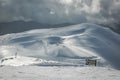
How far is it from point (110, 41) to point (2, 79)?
13320cm

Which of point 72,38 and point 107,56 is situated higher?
point 72,38

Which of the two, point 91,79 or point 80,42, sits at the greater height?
point 80,42

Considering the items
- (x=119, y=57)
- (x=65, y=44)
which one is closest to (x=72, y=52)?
(x=65, y=44)

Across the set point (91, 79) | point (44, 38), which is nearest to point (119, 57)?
point (44, 38)

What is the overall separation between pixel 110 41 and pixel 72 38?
21235 mm

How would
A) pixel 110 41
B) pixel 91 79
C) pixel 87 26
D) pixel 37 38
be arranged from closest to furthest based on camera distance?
pixel 91 79 → pixel 37 38 → pixel 110 41 → pixel 87 26

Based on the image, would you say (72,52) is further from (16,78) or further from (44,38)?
(16,78)

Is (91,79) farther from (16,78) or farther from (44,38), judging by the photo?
(44,38)

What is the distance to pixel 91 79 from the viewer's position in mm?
20156

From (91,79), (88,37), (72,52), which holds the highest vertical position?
(88,37)

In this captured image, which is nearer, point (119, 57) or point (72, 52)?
point (72, 52)

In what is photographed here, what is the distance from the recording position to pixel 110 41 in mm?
148875

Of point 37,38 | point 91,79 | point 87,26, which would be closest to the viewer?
point 91,79

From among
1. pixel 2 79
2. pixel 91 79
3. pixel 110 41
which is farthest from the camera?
pixel 110 41
